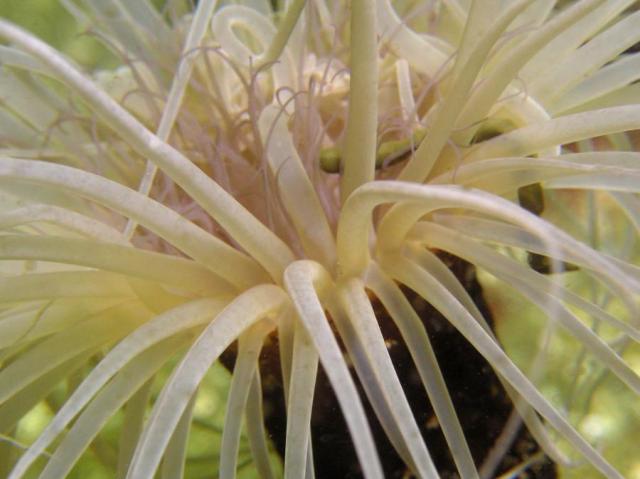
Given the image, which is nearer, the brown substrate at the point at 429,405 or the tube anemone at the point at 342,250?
the tube anemone at the point at 342,250

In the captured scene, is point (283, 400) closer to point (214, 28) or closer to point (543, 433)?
point (543, 433)

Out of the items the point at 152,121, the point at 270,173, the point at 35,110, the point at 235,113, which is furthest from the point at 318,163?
the point at 35,110

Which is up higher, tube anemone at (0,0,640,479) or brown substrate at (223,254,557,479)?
tube anemone at (0,0,640,479)

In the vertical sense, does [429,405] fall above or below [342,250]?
below

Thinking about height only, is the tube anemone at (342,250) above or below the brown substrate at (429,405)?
above

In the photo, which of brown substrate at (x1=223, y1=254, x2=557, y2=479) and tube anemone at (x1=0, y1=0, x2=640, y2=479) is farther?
brown substrate at (x1=223, y1=254, x2=557, y2=479)
